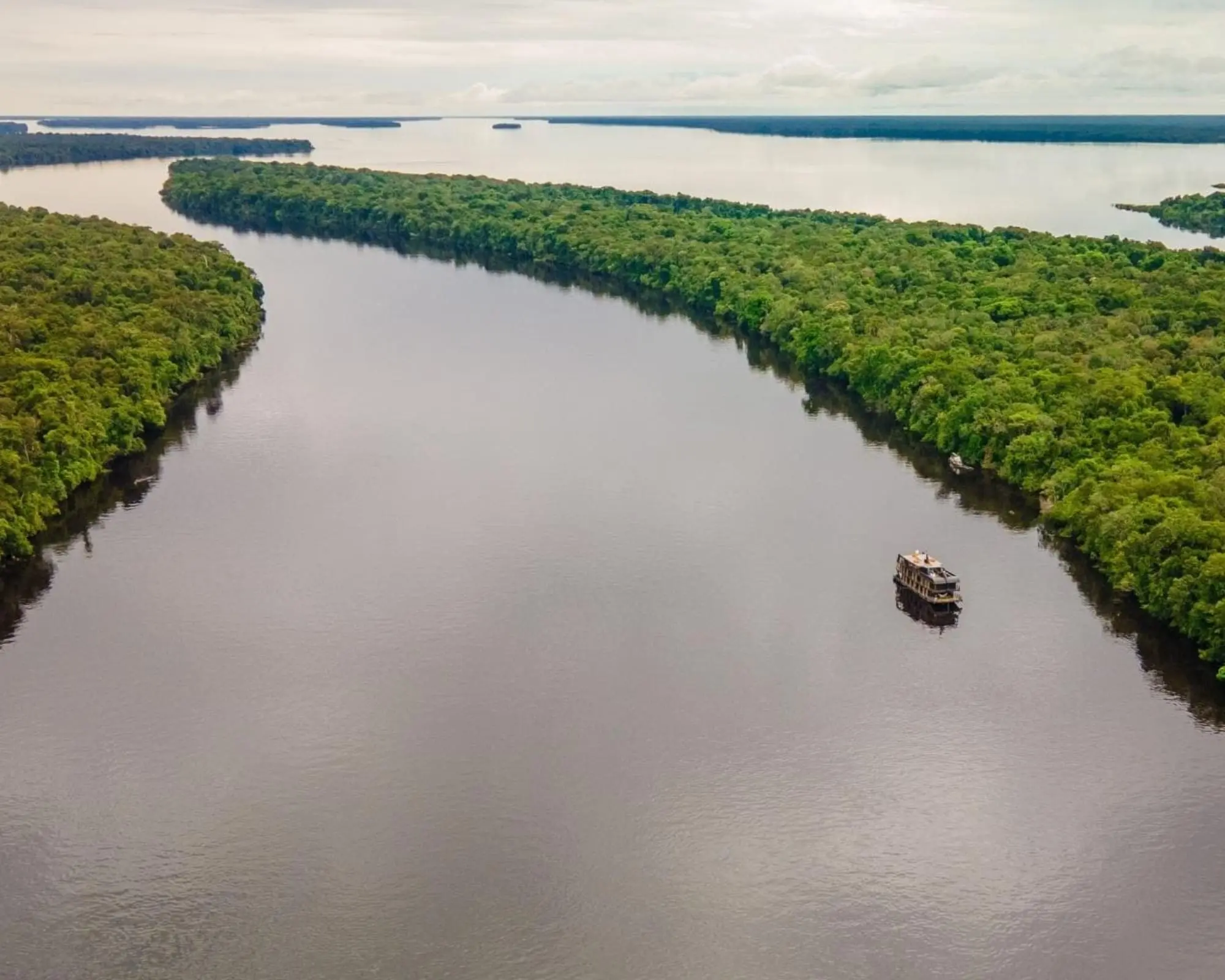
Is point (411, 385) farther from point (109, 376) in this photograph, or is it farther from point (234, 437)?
point (109, 376)

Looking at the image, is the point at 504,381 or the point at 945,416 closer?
the point at 945,416

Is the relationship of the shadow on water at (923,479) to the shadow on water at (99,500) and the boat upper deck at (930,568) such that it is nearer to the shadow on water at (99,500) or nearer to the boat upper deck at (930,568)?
the shadow on water at (99,500)

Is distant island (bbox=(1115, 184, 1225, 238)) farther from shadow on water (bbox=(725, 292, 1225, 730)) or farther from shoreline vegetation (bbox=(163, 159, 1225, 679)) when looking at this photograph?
shadow on water (bbox=(725, 292, 1225, 730))

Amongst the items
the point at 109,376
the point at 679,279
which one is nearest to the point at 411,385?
the point at 109,376

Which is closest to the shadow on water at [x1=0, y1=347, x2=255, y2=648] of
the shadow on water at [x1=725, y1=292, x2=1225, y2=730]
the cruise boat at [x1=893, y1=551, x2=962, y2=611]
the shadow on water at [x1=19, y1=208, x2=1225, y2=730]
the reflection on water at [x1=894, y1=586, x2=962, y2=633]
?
the shadow on water at [x1=19, y1=208, x2=1225, y2=730]

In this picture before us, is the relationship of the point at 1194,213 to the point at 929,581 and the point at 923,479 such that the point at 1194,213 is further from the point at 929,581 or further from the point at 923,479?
the point at 929,581

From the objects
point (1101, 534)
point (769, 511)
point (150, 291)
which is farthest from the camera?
point (150, 291)

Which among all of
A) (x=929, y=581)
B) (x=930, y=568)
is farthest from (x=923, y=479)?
(x=929, y=581)

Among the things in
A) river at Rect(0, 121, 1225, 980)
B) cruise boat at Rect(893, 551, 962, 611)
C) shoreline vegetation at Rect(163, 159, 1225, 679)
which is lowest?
river at Rect(0, 121, 1225, 980)

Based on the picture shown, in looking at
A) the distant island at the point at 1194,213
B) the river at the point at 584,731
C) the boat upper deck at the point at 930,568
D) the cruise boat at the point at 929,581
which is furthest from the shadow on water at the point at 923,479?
the distant island at the point at 1194,213
